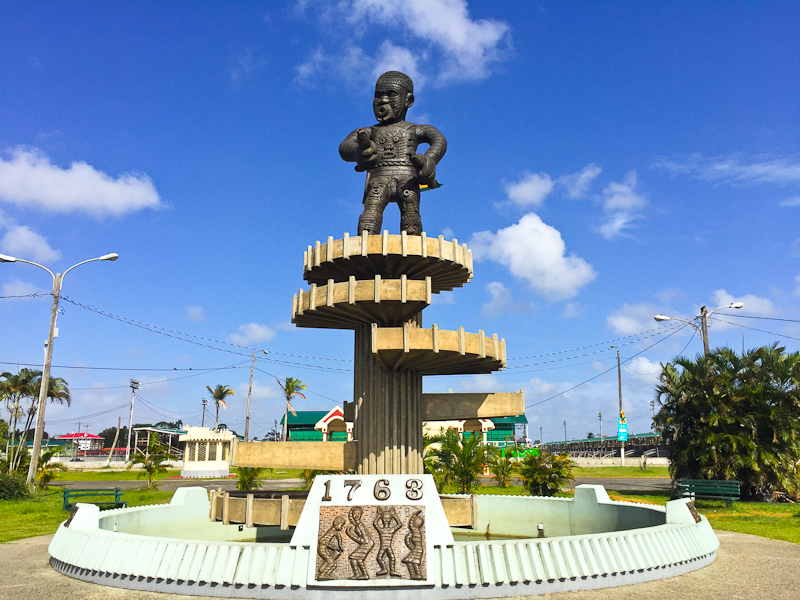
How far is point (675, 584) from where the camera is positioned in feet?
32.5

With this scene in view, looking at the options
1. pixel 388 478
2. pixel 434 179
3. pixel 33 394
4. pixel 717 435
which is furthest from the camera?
pixel 33 394

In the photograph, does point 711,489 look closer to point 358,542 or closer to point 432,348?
point 432,348

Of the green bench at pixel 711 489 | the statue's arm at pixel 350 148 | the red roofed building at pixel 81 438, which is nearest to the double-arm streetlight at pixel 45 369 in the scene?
the statue's arm at pixel 350 148

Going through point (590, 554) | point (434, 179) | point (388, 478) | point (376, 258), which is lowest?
point (590, 554)

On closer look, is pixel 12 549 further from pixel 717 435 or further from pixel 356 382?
pixel 717 435

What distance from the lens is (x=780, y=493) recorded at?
25.5 metres

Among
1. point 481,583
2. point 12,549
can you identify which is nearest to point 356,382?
point 481,583

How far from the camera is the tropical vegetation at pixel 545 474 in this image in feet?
80.3

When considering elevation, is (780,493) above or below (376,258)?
below

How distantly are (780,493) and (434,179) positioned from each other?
21026 millimetres

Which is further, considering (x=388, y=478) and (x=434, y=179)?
(x=434, y=179)

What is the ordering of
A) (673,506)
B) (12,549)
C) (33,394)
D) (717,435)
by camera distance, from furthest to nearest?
(33,394) < (717,435) < (12,549) < (673,506)

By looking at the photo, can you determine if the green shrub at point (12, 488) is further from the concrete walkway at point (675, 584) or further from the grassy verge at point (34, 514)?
the concrete walkway at point (675, 584)

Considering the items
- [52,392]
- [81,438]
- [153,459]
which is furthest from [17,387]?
[81,438]
